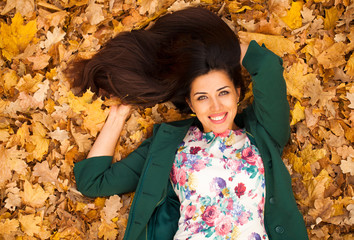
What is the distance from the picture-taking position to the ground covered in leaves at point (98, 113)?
3.15 m

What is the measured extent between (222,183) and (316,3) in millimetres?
2020

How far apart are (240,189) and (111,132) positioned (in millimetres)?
1301

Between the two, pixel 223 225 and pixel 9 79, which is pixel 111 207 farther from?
pixel 9 79

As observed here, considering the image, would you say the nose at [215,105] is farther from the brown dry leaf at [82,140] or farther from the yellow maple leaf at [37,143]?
the yellow maple leaf at [37,143]

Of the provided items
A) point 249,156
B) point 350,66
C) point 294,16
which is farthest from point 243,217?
point 294,16

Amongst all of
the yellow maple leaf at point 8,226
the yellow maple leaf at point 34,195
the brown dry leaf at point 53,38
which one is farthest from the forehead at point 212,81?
the yellow maple leaf at point 8,226

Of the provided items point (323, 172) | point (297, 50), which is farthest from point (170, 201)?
point (297, 50)

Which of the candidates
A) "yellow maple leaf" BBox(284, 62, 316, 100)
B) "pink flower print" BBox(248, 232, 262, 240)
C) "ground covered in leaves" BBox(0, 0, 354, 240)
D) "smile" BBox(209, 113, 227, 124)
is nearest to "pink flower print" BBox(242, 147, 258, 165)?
"smile" BBox(209, 113, 227, 124)

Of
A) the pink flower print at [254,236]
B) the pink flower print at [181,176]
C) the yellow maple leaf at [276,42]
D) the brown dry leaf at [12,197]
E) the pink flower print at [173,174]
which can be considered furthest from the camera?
the yellow maple leaf at [276,42]

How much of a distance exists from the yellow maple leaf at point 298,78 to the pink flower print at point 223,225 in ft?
4.54

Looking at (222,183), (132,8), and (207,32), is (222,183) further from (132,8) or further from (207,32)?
(132,8)

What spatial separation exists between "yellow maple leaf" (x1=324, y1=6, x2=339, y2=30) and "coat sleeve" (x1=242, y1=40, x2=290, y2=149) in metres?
0.86

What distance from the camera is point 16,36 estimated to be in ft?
11.0

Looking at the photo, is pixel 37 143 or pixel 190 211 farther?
pixel 37 143
